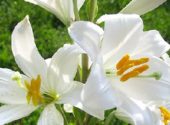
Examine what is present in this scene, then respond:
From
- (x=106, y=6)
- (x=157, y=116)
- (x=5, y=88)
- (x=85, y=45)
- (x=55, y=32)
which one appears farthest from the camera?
(x=106, y=6)

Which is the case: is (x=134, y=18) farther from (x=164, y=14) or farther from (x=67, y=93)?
(x=164, y=14)

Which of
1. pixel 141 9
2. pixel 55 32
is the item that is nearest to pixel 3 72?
pixel 141 9

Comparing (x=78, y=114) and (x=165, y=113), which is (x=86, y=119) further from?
(x=165, y=113)

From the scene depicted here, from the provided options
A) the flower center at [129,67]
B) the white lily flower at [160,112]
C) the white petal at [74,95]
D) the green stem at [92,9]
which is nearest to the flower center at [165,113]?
the white lily flower at [160,112]

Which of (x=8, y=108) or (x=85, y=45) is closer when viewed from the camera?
(x=85, y=45)

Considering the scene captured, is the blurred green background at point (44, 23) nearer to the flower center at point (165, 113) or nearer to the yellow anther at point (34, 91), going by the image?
the yellow anther at point (34, 91)

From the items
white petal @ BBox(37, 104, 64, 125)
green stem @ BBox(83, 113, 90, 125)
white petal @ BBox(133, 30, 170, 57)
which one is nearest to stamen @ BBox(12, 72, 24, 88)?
white petal @ BBox(37, 104, 64, 125)
